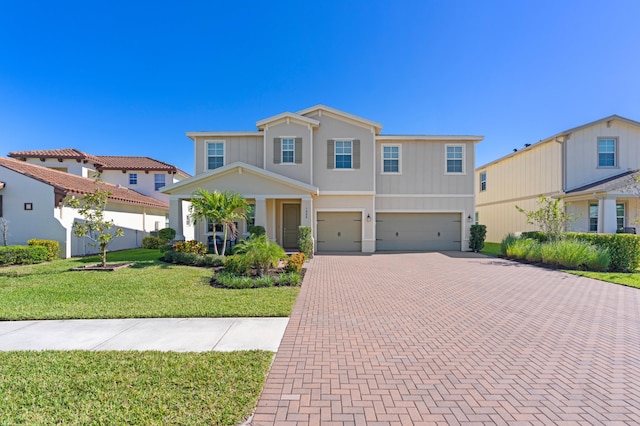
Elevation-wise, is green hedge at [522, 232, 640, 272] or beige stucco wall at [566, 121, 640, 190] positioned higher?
beige stucco wall at [566, 121, 640, 190]

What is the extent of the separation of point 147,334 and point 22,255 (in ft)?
35.9

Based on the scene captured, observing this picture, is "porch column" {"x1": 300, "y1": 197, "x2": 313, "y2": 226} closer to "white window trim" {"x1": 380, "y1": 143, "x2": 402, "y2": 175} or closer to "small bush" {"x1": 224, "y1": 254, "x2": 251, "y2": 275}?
"white window trim" {"x1": 380, "y1": 143, "x2": 402, "y2": 175}

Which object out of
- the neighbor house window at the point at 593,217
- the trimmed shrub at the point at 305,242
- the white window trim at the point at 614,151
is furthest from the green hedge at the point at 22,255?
the white window trim at the point at 614,151

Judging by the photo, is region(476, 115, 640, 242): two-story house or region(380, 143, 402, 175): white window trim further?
region(380, 143, 402, 175): white window trim

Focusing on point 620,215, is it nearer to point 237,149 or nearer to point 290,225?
point 290,225

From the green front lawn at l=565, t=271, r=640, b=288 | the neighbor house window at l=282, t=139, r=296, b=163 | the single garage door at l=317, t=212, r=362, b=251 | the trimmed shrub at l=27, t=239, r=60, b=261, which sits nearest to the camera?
the green front lawn at l=565, t=271, r=640, b=288

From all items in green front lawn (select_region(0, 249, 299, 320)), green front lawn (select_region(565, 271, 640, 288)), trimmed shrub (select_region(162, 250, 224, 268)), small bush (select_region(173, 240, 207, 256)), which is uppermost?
small bush (select_region(173, 240, 207, 256))

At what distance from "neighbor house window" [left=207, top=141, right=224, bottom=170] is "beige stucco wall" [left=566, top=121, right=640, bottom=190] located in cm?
1952

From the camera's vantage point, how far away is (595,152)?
16.6 meters

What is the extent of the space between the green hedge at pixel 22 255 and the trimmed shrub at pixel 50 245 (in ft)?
0.72

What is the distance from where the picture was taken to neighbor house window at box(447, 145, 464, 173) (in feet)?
54.7

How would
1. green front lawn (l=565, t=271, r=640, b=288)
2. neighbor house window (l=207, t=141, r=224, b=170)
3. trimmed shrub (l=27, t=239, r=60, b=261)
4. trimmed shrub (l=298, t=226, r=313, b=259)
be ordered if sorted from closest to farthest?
green front lawn (l=565, t=271, r=640, b=288) < trimmed shrub (l=27, t=239, r=60, b=261) < trimmed shrub (l=298, t=226, r=313, b=259) < neighbor house window (l=207, t=141, r=224, b=170)

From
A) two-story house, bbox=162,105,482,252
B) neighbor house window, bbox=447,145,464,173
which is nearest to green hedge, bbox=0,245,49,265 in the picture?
two-story house, bbox=162,105,482,252

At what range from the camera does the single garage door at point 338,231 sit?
53.9 ft
